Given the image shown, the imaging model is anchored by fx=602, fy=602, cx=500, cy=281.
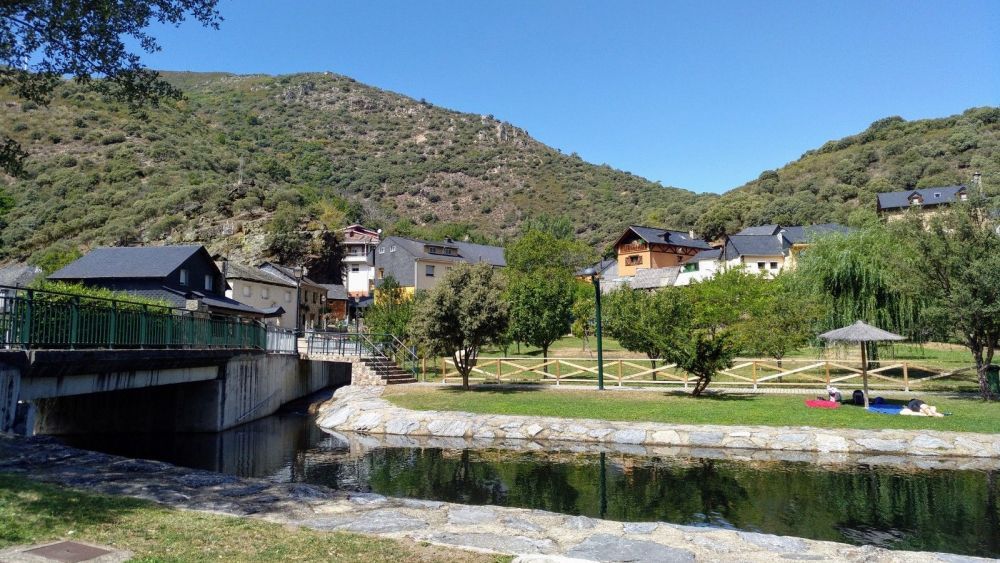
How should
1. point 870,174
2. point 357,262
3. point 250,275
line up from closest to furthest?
1. point 250,275
2. point 357,262
3. point 870,174

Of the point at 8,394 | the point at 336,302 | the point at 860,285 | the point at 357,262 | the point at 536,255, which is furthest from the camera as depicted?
the point at 357,262

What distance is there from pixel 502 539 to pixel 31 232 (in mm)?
72959

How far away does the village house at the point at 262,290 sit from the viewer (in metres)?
46.4

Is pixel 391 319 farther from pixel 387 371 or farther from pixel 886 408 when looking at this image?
pixel 886 408

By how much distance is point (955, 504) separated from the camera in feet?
38.8

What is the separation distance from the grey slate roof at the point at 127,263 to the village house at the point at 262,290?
719 centimetres

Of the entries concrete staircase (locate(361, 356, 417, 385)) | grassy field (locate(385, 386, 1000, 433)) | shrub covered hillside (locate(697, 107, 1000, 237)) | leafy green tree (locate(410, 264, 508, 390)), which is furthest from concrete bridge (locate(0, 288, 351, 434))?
shrub covered hillside (locate(697, 107, 1000, 237))

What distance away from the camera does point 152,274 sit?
113 ft

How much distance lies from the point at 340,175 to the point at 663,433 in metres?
117

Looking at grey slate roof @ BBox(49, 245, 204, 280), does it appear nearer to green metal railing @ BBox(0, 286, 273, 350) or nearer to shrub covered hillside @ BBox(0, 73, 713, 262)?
shrub covered hillside @ BBox(0, 73, 713, 262)

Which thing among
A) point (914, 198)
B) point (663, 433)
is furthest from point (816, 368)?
point (914, 198)

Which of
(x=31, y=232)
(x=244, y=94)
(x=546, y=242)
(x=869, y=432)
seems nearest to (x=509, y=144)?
(x=244, y=94)

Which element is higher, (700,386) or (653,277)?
(653,277)

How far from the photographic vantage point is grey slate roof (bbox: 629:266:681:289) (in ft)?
239
